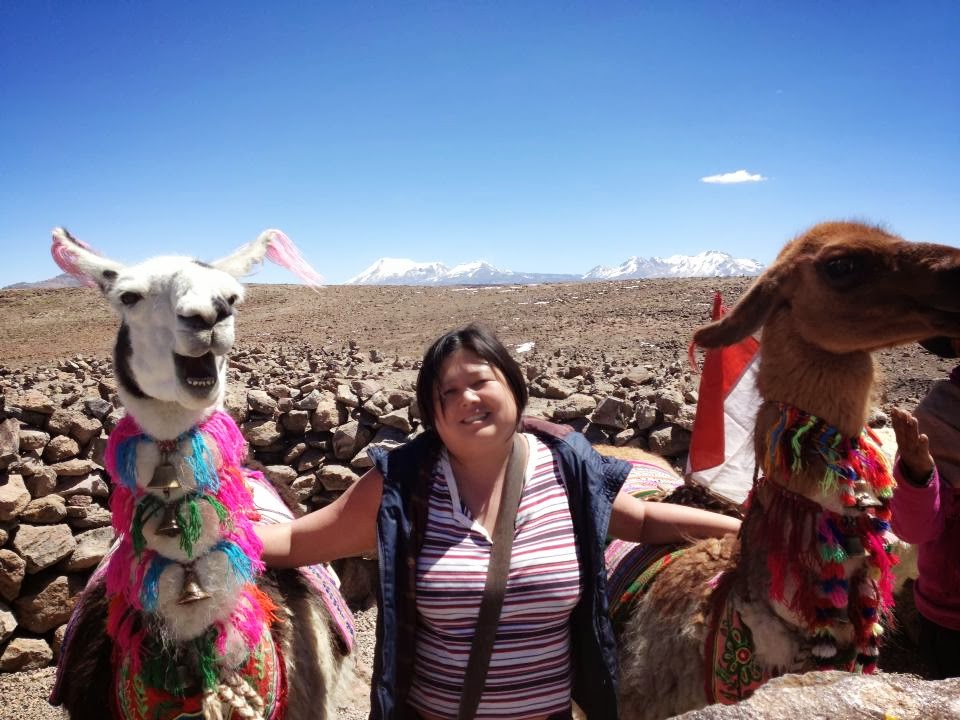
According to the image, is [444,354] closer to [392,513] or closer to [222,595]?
[392,513]

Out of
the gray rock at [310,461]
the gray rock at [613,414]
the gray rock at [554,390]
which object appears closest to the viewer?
the gray rock at [613,414]

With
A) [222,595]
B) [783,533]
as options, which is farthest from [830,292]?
[222,595]

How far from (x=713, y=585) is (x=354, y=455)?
2935 millimetres

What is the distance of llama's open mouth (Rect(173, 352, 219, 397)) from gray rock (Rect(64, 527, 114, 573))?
279 centimetres

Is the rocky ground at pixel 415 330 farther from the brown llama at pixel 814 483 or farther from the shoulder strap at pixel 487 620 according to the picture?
the shoulder strap at pixel 487 620

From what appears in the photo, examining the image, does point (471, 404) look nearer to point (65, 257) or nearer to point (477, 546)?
point (477, 546)

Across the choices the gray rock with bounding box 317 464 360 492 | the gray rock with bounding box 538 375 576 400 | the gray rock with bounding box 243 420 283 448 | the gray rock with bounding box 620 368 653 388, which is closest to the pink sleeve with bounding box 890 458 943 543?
the gray rock with bounding box 538 375 576 400

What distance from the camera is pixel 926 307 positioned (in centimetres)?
174

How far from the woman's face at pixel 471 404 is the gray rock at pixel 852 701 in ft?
3.07

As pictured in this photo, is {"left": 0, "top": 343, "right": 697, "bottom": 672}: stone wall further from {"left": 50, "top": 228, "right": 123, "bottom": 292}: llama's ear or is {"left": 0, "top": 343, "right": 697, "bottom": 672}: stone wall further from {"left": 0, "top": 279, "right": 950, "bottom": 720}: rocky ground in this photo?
{"left": 50, "top": 228, "right": 123, "bottom": 292}: llama's ear

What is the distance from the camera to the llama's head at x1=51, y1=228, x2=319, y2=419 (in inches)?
63.6

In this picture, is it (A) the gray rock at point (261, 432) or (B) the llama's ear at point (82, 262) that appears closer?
(B) the llama's ear at point (82, 262)

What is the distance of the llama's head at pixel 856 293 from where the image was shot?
173 cm

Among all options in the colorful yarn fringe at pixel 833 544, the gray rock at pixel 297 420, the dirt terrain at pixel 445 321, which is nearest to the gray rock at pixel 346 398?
the gray rock at pixel 297 420
